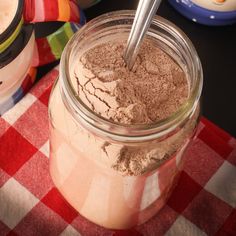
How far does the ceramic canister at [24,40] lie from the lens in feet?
1.68

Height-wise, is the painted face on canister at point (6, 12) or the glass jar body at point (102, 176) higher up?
the painted face on canister at point (6, 12)

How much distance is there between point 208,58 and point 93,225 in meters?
0.26

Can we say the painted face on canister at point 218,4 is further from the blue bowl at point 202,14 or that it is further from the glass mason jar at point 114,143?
the glass mason jar at point 114,143

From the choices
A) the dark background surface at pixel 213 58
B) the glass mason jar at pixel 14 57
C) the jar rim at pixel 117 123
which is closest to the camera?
the jar rim at pixel 117 123

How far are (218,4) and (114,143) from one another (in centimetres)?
31

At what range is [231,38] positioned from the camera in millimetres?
677

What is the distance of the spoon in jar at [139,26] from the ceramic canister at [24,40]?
0.13 metres

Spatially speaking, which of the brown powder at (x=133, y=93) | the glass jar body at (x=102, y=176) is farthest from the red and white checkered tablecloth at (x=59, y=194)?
the brown powder at (x=133, y=93)

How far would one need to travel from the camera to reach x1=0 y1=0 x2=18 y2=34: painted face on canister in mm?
516

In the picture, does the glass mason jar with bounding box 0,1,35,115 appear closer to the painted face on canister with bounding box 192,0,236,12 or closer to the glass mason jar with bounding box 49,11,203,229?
the glass mason jar with bounding box 49,11,203,229

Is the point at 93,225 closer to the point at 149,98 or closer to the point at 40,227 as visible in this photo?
the point at 40,227

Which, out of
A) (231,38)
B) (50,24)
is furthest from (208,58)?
(50,24)

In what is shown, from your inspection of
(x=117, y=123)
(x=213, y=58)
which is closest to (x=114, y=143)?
(x=117, y=123)

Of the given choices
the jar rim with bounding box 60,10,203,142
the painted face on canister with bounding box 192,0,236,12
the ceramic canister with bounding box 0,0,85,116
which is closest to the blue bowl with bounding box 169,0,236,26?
the painted face on canister with bounding box 192,0,236,12
